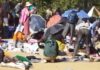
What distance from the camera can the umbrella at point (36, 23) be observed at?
1639 cm

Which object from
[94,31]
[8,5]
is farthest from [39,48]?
[8,5]

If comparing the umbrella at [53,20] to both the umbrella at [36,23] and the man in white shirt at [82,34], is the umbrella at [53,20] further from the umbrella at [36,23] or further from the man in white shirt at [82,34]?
the man in white shirt at [82,34]

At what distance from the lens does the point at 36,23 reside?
16.5m

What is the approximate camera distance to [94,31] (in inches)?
627

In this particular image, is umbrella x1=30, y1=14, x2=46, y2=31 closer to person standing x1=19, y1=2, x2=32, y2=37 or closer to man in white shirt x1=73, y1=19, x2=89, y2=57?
person standing x1=19, y1=2, x2=32, y2=37

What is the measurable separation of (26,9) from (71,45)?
2.46 m

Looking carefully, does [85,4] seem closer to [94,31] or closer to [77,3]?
[77,3]

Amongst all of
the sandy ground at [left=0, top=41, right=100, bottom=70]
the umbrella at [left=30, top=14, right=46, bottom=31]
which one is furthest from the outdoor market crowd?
the sandy ground at [left=0, top=41, right=100, bottom=70]

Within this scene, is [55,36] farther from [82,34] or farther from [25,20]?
[25,20]

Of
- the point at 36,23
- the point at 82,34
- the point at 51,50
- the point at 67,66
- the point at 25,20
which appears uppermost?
the point at 25,20

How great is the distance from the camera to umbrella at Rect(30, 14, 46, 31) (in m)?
16.4

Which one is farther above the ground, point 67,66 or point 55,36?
point 55,36

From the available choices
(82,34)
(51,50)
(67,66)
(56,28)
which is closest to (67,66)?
(67,66)

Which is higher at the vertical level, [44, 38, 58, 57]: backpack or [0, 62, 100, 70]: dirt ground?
[44, 38, 58, 57]: backpack
